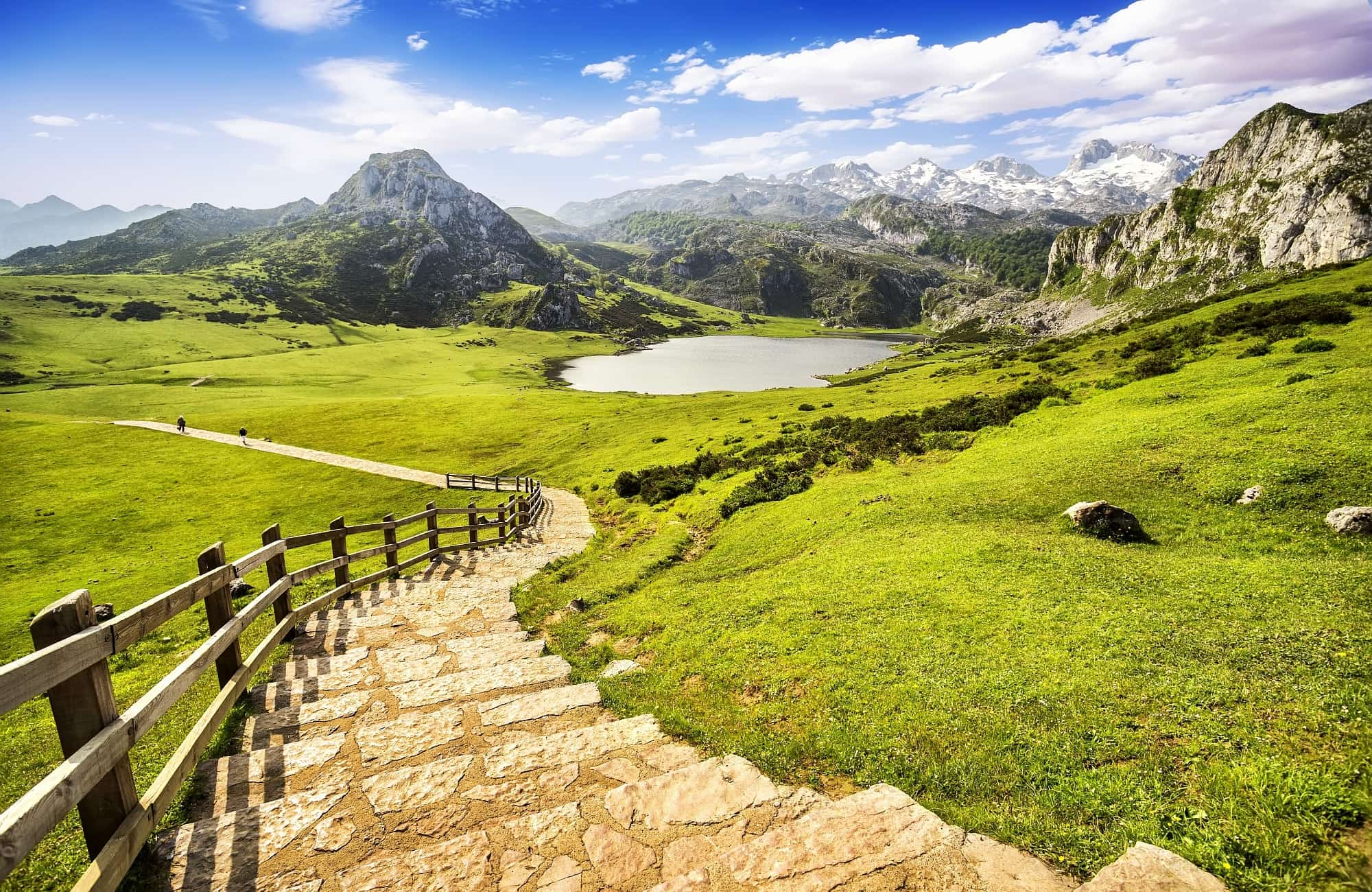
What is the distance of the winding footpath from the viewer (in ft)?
19.1

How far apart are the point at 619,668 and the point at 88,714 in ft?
27.6

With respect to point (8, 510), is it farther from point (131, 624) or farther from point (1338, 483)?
point (1338, 483)

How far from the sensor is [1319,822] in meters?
5.37

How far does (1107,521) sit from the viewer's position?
1608 centimetres

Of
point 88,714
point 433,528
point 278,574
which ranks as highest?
point 88,714

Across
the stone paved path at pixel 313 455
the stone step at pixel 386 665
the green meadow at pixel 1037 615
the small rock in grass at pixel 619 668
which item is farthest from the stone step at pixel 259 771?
the stone paved path at pixel 313 455

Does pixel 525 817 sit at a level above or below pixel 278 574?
below

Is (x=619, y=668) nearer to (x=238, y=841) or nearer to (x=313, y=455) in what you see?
(x=238, y=841)

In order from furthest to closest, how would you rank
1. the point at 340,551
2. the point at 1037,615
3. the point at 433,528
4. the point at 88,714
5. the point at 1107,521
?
1. the point at 433,528
2. the point at 340,551
3. the point at 1107,521
4. the point at 1037,615
5. the point at 88,714

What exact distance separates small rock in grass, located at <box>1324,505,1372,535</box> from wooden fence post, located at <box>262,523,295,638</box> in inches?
948

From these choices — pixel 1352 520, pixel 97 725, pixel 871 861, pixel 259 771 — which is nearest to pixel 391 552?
pixel 259 771

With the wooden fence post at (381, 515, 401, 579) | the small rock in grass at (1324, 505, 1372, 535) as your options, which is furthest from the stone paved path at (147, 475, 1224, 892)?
the small rock in grass at (1324, 505, 1372, 535)

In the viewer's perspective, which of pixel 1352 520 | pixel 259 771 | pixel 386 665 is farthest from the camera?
pixel 1352 520

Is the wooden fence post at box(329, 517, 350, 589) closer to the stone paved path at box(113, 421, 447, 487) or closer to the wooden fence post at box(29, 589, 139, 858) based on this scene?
the wooden fence post at box(29, 589, 139, 858)
